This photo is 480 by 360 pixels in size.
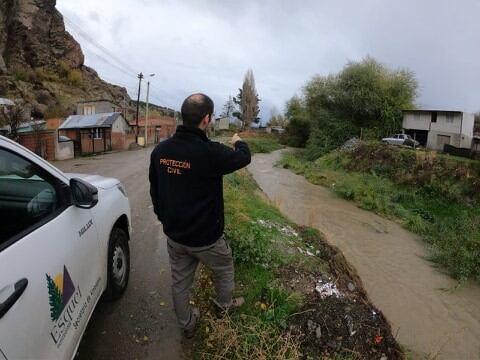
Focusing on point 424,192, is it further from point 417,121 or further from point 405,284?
point 417,121

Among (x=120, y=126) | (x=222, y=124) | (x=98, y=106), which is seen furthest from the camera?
(x=222, y=124)

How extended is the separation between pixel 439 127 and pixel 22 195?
33.4 m

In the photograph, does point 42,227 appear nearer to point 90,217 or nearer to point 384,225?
point 90,217

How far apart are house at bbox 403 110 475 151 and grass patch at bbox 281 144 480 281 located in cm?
1019

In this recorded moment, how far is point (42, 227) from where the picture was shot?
7.11 feet

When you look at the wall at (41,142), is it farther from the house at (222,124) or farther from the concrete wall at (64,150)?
the house at (222,124)

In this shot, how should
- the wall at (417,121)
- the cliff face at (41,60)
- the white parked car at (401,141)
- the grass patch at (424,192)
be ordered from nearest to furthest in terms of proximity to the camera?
1. the grass patch at (424,192)
2. the white parked car at (401,141)
3. the wall at (417,121)
4. the cliff face at (41,60)

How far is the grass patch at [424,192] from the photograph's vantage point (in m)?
9.36

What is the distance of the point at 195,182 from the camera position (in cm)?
258

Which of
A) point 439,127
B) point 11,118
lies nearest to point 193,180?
point 11,118

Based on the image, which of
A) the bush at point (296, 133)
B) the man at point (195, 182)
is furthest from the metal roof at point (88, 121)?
the man at point (195, 182)

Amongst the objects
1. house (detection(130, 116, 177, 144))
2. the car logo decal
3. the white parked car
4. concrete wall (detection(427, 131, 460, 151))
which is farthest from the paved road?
house (detection(130, 116, 177, 144))

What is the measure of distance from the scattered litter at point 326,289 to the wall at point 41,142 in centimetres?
2084

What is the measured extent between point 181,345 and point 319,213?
416 inches
